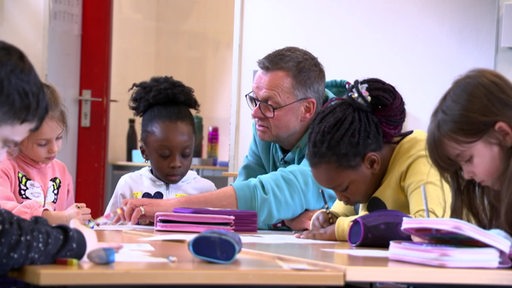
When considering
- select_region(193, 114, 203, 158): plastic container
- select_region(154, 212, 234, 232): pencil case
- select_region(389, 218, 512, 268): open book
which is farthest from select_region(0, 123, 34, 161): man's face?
select_region(193, 114, 203, 158): plastic container

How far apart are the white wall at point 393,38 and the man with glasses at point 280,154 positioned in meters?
1.46

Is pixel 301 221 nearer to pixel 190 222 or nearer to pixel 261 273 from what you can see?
pixel 190 222

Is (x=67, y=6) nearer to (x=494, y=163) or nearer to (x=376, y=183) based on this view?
(x=376, y=183)

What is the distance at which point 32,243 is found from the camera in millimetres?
1435

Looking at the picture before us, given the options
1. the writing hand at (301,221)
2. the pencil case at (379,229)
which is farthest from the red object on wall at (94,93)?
the pencil case at (379,229)

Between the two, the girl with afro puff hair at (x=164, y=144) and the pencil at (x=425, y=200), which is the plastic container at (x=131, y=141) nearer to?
the girl with afro puff hair at (x=164, y=144)

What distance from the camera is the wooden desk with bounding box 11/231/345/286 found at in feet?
4.28

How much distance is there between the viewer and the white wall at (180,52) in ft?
21.3

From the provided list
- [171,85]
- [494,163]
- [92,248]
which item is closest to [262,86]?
[171,85]

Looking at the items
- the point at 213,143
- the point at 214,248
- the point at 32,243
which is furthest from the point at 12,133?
the point at 213,143

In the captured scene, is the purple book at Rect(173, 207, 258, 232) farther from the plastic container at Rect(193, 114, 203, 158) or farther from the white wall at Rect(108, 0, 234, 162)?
the white wall at Rect(108, 0, 234, 162)

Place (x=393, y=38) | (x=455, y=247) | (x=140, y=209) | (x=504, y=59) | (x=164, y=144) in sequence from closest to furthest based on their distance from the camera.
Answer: (x=455, y=247) → (x=140, y=209) → (x=164, y=144) → (x=504, y=59) → (x=393, y=38)

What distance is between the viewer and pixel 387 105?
2.37 metres

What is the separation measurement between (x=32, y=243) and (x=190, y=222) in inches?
43.8
